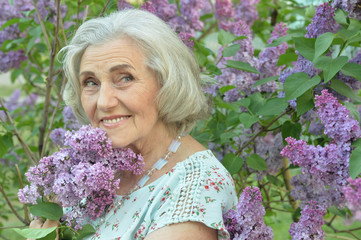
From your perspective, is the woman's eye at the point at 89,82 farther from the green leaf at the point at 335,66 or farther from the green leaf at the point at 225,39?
the green leaf at the point at 335,66

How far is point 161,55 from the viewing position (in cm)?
182

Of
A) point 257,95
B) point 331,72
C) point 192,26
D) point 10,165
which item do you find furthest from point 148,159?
point 10,165

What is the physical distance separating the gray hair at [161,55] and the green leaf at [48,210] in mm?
537

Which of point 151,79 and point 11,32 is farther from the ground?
point 151,79

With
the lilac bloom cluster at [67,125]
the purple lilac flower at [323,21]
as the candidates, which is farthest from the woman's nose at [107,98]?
the lilac bloom cluster at [67,125]

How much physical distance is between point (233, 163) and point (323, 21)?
0.75 metres

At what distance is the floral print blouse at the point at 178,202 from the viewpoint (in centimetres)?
161

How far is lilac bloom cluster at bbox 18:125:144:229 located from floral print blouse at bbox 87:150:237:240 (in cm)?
13

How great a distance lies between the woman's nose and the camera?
5.77ft

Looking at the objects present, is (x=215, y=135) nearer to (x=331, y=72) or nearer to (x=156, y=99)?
(x=156, y=99)

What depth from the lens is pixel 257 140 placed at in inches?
100

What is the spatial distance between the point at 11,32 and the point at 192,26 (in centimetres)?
121

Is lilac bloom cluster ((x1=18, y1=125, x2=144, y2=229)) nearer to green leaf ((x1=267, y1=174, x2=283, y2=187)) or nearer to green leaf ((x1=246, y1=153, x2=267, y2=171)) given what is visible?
green leaf ((x1=246, y1=153, x2=267, y2=171))

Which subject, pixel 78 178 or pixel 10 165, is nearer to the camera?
pixel 78 178
